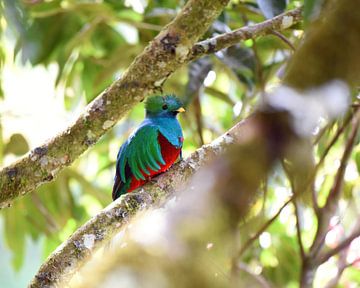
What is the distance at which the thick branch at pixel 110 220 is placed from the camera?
4.71 ft

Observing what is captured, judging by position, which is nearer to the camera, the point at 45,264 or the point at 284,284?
the point at 45,264

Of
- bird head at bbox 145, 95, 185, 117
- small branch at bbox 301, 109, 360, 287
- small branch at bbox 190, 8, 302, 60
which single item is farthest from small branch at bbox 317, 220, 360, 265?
bird head at bbox 145, 95, 185, 117

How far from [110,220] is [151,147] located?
0.87 m

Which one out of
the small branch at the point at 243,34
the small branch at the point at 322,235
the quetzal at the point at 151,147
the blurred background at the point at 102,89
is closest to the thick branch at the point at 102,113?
the small branch at the point at 243,34

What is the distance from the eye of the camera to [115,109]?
61.6 inches

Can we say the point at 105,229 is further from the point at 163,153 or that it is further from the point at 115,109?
the point at 163,153

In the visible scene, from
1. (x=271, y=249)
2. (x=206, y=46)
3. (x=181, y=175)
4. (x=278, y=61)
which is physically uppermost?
(x=206, y=46)

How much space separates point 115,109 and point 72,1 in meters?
1.87

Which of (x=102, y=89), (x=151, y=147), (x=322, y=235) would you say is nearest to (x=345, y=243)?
(x=322, y=235)

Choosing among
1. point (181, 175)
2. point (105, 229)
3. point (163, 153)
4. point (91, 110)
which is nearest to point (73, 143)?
point (91, 110)

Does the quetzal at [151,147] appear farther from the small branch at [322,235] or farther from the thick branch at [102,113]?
the thick branch at [102,113]

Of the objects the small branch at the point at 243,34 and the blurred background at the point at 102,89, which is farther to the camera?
the blurred background at the point at 102,89

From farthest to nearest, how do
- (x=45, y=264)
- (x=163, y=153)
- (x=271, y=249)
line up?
(x=271, y=249) → (x=163, y=153) → (x=45, y=264)

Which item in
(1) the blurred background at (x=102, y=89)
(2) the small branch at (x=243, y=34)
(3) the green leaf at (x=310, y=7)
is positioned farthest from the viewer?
(1) the blurred background at (x=102, y=89)
